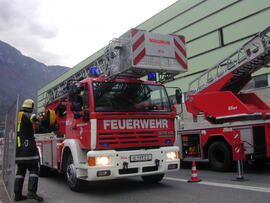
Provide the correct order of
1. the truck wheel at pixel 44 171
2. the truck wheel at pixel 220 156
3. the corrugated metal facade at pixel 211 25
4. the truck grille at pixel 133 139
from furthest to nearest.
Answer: the corrugated metal facade at pixel 211 25 < the truck wheel at pixel 44 171 < the truck wheel at pixel 220 156 < the truck grille at pixel 133 139

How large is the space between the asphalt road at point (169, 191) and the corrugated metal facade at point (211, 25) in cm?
919

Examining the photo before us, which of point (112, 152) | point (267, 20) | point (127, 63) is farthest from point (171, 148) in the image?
point (267, 20)

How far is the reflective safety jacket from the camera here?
6.15m

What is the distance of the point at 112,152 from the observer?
6.36 metres

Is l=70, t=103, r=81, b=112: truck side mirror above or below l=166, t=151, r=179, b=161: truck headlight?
above

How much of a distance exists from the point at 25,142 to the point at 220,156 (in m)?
6.15

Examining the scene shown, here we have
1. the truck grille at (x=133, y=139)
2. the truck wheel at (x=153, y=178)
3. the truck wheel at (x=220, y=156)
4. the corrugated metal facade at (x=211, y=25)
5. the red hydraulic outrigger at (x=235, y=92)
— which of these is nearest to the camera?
the truck grille at (x=133, y=139)

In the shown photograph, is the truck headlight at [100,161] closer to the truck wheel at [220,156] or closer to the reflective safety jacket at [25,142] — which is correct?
the reflective safety jacket at [25,142]

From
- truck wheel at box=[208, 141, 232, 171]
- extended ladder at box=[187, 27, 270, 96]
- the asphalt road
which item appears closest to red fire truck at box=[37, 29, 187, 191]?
the asphalt road

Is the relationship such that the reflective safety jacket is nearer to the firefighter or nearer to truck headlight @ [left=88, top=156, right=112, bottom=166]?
the firefighter

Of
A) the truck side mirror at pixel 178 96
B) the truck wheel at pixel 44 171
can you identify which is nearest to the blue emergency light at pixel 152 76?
the truck side mirror at pixel 178 96

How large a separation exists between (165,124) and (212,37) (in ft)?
42.4

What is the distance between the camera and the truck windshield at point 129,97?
6.69 m

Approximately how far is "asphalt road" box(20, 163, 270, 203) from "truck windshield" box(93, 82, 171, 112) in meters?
1.73
